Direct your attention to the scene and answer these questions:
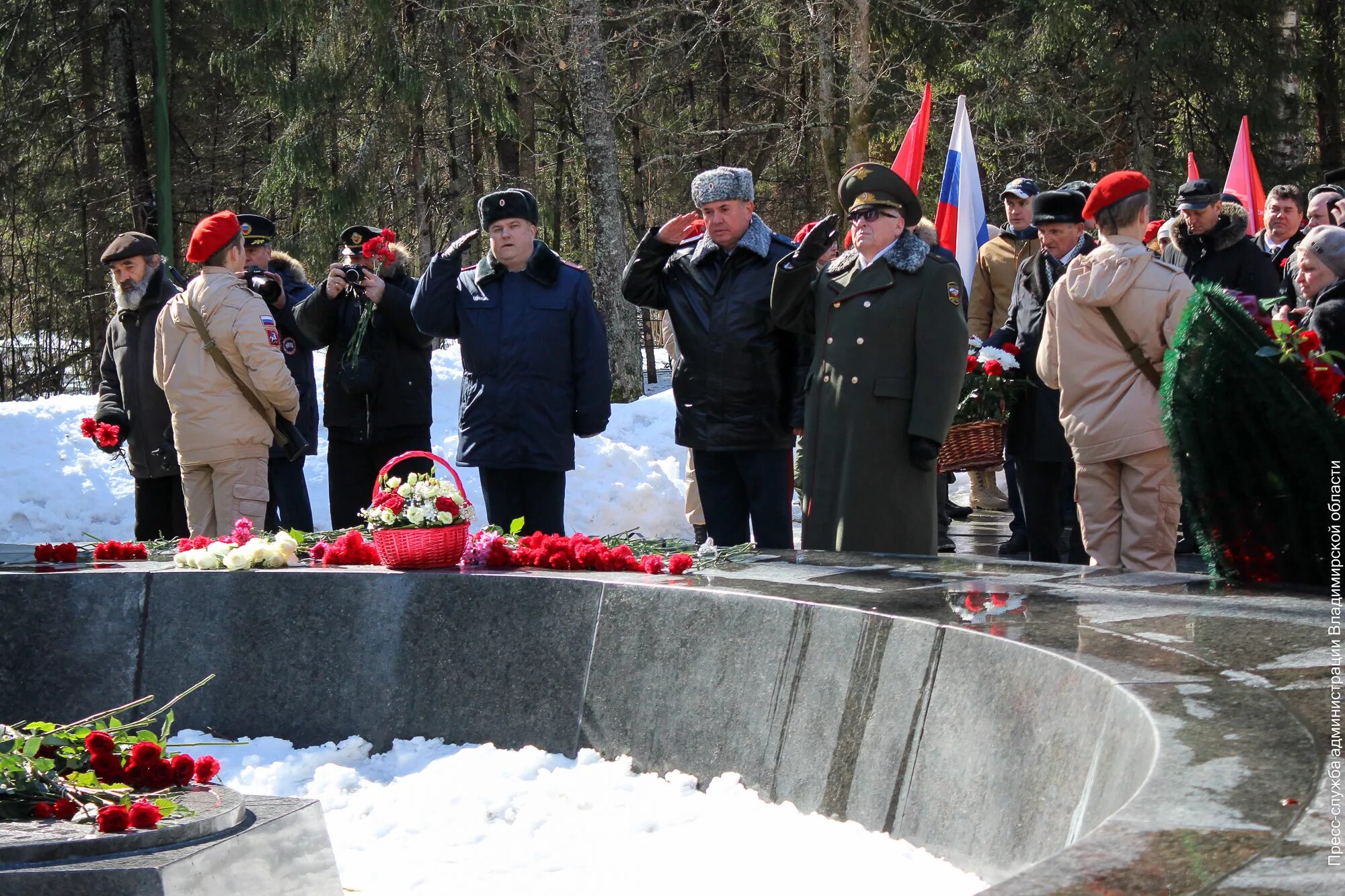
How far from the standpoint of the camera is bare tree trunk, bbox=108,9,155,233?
22484 millimetres

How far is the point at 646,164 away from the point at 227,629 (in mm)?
17832

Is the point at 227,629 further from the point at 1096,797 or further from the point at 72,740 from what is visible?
the point at 1096,797

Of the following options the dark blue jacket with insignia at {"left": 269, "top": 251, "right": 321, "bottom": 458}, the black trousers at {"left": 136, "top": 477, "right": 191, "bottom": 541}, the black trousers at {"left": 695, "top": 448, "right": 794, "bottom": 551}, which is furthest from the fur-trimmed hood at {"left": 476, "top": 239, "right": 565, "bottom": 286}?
the black trousers at {"left": 136, "top": 477, "right": 191, "bottom": 541}

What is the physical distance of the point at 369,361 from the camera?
7.99 metres

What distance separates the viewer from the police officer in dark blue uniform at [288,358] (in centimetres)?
845

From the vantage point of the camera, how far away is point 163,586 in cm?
600

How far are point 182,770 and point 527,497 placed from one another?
146 inches

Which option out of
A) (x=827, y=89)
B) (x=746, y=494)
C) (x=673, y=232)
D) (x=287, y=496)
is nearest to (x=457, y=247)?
(x=673, y=232)

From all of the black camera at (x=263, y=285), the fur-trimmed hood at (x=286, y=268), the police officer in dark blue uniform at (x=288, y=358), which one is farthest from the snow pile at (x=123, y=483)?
the black camera at (x=263, y=285)

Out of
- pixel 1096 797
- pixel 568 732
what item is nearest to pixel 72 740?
pixel 568 732

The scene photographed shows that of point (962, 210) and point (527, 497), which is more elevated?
point (962, 210)

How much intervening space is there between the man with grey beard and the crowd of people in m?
0.02

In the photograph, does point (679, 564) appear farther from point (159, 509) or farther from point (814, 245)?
point (159, 509)

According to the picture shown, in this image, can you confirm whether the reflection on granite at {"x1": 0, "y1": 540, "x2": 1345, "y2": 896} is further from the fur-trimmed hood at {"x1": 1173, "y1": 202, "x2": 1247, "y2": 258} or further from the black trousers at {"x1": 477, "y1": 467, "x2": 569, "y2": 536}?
the fur-trimmed hood at {"x1": 1173, "y1": 202, "x2": 1247, "y2": 258}
